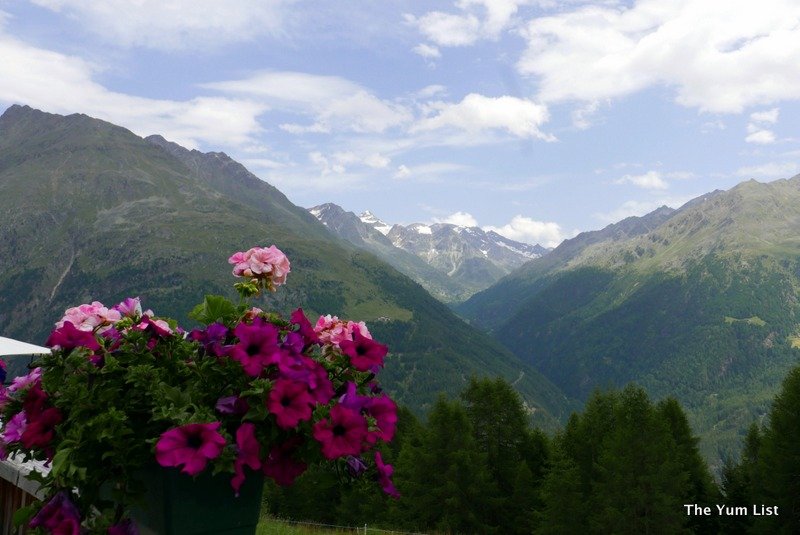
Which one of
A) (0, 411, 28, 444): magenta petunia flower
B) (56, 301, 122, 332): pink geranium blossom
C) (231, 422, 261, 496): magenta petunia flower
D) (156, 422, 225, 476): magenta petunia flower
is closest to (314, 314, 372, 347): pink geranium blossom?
(231, 422, 261, 496): magenta petunia flower

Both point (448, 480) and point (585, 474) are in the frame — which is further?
point (585, 474)

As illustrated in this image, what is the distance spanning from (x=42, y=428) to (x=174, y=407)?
775 mm

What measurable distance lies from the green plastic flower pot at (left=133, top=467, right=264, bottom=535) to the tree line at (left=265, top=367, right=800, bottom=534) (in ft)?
108

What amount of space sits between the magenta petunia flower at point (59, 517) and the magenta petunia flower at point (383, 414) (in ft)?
4.61

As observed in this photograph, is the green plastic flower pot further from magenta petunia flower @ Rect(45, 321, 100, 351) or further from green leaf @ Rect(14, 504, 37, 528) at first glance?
magenta petunia flower @ Rect(45, 321, 100, 351)

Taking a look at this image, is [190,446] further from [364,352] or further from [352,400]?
[364,352]

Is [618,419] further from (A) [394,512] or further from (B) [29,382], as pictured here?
(B) [29,382]

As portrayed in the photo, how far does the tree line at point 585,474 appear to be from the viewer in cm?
3722

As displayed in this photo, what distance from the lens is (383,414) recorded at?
314 centimetres

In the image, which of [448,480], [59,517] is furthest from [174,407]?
[448,480]

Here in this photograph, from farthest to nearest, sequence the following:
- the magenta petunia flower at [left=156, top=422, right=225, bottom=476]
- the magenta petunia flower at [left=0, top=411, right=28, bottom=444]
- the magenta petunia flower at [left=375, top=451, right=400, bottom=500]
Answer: the magenta petunia flower at [left=375, top=451, right=400, bottom=500]
the magenta petunia flower at [left=0, top=411, right=28, bottom=444]
the magenta petunia flower at [left=156, top=422, right=225, bottom=476]

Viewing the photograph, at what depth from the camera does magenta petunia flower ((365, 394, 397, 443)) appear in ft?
10.1

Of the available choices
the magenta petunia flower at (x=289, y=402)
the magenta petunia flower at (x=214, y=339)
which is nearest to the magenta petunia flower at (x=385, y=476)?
the magenta petunia flower at (x=289, y=402)

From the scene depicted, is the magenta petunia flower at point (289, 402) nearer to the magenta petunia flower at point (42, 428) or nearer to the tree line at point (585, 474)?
the magenta petunia flower at point (42, 428)
